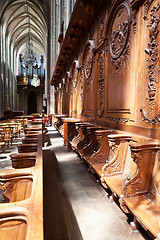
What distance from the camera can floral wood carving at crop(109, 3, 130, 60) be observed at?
2.53 metres

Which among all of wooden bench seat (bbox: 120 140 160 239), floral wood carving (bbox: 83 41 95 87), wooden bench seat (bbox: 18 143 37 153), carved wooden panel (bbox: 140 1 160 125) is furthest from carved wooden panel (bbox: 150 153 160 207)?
floral wood carving (bbox: 83 41 95 87)

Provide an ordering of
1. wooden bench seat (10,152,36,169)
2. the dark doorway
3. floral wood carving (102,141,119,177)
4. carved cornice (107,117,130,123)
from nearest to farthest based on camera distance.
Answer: wooden bench seat (10,152,36,169), floral wood carving (102,141,119,177), carved cornice (107,117,130,123), the dark doorway

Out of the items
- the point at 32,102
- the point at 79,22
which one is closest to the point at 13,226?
the point at 79,22

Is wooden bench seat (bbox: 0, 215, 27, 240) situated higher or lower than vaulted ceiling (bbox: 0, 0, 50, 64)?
lower

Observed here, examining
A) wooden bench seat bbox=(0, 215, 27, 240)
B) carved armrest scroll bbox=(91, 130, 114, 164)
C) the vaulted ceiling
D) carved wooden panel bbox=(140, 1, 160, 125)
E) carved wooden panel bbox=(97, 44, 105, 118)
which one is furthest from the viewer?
the vaulted ceiling

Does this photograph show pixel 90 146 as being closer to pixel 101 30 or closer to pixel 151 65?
pixel 151 65

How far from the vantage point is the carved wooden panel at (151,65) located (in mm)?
1853

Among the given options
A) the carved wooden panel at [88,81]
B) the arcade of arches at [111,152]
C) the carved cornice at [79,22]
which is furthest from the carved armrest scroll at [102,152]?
the carved cornice at [79,22]

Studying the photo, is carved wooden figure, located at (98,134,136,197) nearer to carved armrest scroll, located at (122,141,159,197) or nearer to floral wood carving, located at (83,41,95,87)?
carved armrest scroll, located at (122,141,159,197)

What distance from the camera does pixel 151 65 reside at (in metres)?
1.92

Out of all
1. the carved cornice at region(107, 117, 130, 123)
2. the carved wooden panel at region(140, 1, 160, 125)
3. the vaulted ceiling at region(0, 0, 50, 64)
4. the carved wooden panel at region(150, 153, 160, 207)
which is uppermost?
the vaulted ceiling at region(0, 0, 50, 64)

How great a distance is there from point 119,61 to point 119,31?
446 millimetres

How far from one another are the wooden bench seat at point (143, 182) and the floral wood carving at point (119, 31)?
62.1 inches

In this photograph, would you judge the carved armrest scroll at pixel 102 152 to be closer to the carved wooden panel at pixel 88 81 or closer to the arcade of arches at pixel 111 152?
the arcade of arches at pixel 111 152
